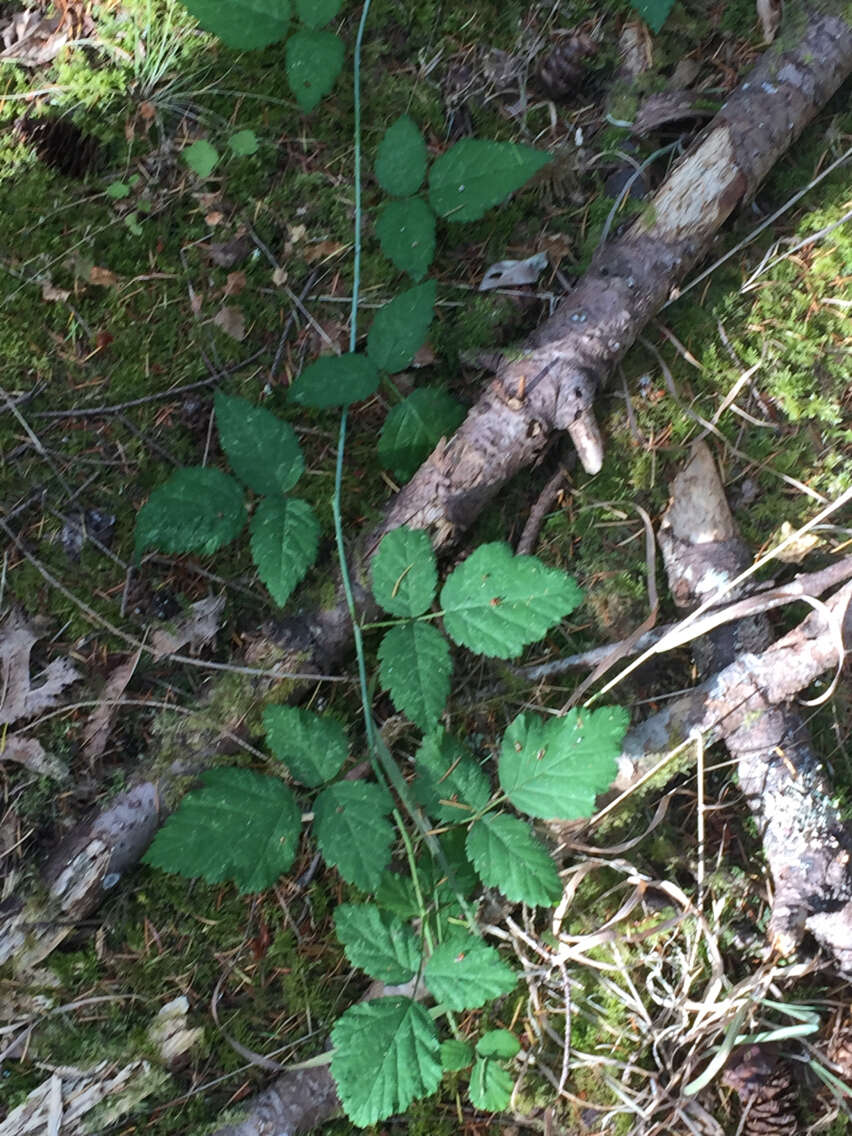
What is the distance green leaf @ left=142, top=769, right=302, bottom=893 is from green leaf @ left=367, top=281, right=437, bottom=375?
38.9 inches

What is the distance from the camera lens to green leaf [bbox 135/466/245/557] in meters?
1.80

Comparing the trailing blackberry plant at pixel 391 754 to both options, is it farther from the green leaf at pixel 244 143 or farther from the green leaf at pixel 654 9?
the green leaf at pixel 654 9

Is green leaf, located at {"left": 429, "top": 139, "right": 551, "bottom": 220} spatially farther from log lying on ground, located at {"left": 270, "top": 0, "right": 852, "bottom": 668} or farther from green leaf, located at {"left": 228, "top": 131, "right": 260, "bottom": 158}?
green leaf, located at {"left": 228, "top": 131, "right": 260, "bottom": 158}

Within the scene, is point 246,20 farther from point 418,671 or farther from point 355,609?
point 418,671

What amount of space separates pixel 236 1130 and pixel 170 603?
46.4 inches

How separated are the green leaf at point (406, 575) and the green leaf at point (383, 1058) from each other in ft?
2.61

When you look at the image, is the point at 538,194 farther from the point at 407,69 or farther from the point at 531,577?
the point at 531,577

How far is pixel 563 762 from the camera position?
5.57ft

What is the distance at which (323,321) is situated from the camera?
2100mm

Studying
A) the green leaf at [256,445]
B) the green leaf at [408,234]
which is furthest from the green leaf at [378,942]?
the green leaf at [408,234]

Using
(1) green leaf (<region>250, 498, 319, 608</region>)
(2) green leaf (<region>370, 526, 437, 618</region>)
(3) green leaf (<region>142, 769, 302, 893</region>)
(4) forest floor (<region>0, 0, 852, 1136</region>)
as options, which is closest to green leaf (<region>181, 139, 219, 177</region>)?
(4) forest floor (<region>0, 0, 852, 1136</region>)

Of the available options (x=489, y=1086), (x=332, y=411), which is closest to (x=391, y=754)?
(x=489, y=1086)

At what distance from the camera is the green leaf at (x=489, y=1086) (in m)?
1.70

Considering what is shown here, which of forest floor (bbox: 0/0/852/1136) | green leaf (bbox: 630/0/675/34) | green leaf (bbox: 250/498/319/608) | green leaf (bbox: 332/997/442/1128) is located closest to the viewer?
green leaf (bbox: 332/997/442/1128)
